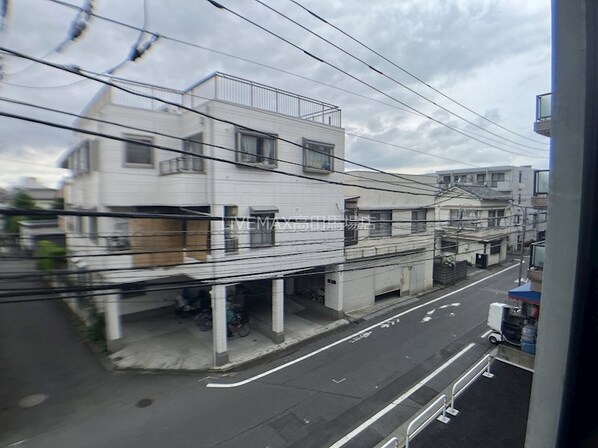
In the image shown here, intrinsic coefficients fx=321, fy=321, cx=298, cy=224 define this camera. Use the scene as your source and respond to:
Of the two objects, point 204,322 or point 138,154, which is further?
point 204,322

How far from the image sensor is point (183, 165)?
1057cm

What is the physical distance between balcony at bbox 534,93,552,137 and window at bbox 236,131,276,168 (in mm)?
7901

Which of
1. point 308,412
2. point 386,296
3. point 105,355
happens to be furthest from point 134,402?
point 386,296

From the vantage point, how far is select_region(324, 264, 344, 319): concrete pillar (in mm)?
14516

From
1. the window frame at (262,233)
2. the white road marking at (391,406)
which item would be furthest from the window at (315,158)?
the white road marking at (391,406)

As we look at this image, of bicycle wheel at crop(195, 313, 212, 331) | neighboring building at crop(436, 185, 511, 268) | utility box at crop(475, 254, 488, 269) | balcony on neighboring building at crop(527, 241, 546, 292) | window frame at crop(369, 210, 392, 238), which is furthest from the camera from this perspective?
utility box at crop(475, 254, 488, 269)

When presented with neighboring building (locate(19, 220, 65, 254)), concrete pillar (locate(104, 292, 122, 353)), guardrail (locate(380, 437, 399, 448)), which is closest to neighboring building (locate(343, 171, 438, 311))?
guardrail (locate(380, 437, 399, 448))

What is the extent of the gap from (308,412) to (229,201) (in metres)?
6.65

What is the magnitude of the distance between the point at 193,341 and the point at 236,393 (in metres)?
4.09

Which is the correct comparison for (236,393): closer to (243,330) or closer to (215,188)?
(243,330)

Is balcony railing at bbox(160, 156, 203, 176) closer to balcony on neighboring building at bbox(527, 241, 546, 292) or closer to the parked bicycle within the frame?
the parked bicycle

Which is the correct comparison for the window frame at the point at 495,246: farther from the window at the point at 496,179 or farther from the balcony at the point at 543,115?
the balcony at the point at 543,115

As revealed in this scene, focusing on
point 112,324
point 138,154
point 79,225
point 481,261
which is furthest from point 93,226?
point 481,261

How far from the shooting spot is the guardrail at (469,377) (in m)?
7.44
